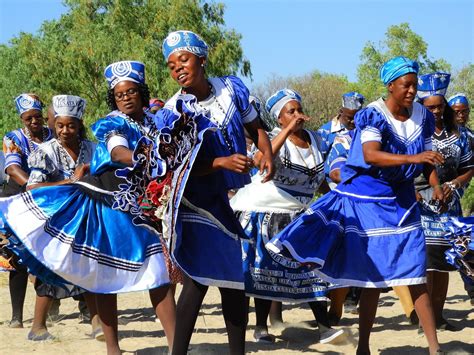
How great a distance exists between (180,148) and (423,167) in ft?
6.55

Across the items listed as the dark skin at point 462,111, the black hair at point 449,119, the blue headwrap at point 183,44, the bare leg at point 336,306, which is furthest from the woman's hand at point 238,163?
the dark skin at point 462,111

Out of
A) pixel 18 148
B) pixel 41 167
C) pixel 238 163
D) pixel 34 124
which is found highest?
pixel 34 124

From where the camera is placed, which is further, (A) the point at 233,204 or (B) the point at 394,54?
(B) the point at 394,54

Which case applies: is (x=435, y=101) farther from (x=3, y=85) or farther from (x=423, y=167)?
(x=3, y=85)

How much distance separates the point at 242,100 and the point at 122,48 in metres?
27.4

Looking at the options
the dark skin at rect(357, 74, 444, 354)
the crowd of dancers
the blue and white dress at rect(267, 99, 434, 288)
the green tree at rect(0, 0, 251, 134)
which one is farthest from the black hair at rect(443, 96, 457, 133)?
the green tree at rect(0, 0, 251, 134)

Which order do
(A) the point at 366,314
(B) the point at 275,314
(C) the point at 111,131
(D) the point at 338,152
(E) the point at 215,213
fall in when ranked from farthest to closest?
(B) the point at 275,314, (D) the point at 338,152, (A) the point at 366,314, (C) the point at 111,131, (E) the point at 215,213

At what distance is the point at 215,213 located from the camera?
5.04 metres

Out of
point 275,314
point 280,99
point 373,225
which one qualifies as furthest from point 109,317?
point 280,99

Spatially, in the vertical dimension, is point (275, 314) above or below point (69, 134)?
below

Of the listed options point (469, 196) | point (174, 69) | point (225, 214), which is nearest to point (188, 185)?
point (225, 214)

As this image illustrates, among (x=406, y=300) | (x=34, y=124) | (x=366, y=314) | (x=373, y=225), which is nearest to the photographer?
(x=373, y=225)

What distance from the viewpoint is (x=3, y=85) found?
51562 millimetres

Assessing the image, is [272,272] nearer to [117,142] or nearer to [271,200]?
[271,200]
